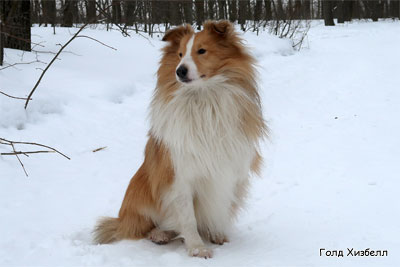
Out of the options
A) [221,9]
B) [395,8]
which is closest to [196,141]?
[221,9]

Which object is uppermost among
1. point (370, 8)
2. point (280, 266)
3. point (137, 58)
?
point (370, 8)

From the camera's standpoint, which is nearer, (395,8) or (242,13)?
(242,13)

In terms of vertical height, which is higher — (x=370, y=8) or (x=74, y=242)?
(x=370, y=8)

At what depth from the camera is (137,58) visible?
9.37 metres

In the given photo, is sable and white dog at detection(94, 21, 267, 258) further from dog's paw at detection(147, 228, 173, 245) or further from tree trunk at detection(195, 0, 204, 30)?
tree trunk at detection(195, 0, 204, 30)

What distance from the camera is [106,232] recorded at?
10.9 feet

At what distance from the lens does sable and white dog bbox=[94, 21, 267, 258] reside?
298 cm

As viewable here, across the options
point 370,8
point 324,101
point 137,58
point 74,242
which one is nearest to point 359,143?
point 324,101

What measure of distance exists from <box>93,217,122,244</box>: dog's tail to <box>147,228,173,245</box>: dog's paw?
26 centimetres

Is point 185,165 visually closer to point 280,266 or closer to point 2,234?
point 280,266

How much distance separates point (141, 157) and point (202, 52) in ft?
8.67

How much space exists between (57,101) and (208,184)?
144 inches

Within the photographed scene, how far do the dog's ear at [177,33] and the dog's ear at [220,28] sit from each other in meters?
0.17

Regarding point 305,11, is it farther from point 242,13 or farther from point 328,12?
point 242,13
